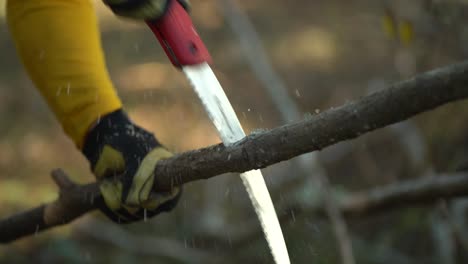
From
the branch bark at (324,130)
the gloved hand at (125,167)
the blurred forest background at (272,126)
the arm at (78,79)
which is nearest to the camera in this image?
the branch bark at (324,130)

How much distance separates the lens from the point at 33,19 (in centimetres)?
182

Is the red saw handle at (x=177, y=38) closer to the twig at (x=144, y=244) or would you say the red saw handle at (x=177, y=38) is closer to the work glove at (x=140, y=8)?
the work glove at (x=140, y=8)

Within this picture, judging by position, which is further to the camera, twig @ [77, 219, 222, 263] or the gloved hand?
twig @ [77, 219, 222, 263]

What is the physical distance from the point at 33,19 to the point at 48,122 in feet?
8.85

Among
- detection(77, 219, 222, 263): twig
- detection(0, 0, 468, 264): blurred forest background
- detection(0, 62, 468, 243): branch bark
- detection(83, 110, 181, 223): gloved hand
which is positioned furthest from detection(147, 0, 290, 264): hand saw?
detection(77, 219, 222, 263): twig

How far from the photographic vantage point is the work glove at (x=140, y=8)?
1392mm

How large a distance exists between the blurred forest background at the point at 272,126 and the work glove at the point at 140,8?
2.88 feet

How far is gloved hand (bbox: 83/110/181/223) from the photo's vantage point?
1618mm

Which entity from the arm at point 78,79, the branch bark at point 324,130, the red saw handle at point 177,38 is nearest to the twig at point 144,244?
the arm at point 78,79

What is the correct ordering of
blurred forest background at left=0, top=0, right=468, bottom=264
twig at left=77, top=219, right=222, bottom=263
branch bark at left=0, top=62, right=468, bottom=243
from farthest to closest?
twig at left=77, top=219, right=222, bottom=263 → blurred forest background at left=0, top=0, right=468, bottom=264 → branch bark at left=0, top=62, right=468, bottom=243

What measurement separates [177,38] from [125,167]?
15.3 inches

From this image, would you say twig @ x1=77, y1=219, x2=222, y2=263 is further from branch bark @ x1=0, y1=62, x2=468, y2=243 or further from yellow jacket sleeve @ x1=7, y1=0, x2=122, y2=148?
branch bark @ x1=0, y1=62, x2=468, y2=243

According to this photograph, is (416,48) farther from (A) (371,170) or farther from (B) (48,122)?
(B) (48,122)

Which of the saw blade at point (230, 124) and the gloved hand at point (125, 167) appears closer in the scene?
the saw blade at point (230, 124)
